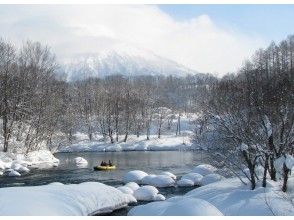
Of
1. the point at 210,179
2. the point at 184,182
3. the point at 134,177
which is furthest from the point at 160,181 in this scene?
the point at 210,179

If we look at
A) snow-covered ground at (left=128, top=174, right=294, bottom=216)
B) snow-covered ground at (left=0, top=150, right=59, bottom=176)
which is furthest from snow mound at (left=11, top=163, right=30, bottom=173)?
snow-covered ground at (left=128, top=174, right=294, bottom=216)

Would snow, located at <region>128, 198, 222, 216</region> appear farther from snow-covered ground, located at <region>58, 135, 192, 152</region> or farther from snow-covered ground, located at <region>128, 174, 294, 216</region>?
snow-covered ground, located at <region>58, 135, 192, 152</region>

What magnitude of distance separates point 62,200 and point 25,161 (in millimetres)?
26727

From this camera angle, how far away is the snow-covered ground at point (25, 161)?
39812 mm

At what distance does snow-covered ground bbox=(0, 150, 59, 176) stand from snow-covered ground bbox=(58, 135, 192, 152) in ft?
45.1

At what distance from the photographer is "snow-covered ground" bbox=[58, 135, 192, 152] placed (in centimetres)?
6631

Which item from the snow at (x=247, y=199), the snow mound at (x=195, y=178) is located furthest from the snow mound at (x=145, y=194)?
the snow mound at (x=195, y=178)

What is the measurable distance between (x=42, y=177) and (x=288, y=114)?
1859 centimetres

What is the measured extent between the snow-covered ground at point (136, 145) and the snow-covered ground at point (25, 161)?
13737 mm

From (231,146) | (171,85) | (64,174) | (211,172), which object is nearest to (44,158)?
(64,174)

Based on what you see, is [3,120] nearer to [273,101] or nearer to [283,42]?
[273,101]

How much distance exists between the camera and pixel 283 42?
85.4 m

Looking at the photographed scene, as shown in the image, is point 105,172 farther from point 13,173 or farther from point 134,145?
point 134,145

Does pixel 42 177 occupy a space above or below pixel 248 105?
below
